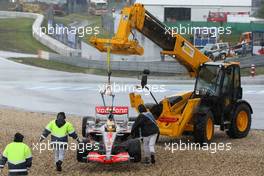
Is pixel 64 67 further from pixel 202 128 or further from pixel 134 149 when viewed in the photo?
pixel 134 149

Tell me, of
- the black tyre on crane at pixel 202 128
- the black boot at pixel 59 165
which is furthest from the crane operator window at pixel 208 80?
the black boot at pixel 59 165

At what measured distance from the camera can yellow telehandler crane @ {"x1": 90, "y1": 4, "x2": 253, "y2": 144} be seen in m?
17.6

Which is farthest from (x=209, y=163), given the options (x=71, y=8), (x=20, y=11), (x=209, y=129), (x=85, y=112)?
(x=71, y=8)

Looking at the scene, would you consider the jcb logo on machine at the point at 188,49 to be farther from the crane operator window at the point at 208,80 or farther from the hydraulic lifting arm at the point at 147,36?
the crane operator window at the point at 208,80

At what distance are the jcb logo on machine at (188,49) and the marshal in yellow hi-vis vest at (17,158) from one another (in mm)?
7455

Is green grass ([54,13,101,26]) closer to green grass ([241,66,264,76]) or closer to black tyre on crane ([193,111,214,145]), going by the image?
green grass ([241,66,264,76])

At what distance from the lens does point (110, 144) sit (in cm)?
1512

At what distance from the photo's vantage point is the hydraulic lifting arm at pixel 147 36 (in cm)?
1609

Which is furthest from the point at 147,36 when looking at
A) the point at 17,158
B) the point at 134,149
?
the point at 17,158

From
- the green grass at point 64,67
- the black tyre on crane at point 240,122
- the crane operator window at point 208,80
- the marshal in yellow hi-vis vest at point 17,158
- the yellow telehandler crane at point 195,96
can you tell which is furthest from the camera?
the green grass at point 64,67

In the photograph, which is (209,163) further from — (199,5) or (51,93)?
(199,5)

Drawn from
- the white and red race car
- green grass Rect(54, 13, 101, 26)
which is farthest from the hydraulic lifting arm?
green grass Rect(54, 13, 101, 26)

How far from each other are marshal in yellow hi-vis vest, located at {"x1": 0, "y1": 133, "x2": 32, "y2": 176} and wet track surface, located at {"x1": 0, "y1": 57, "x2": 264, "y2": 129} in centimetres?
1188

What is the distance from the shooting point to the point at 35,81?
130 feet
